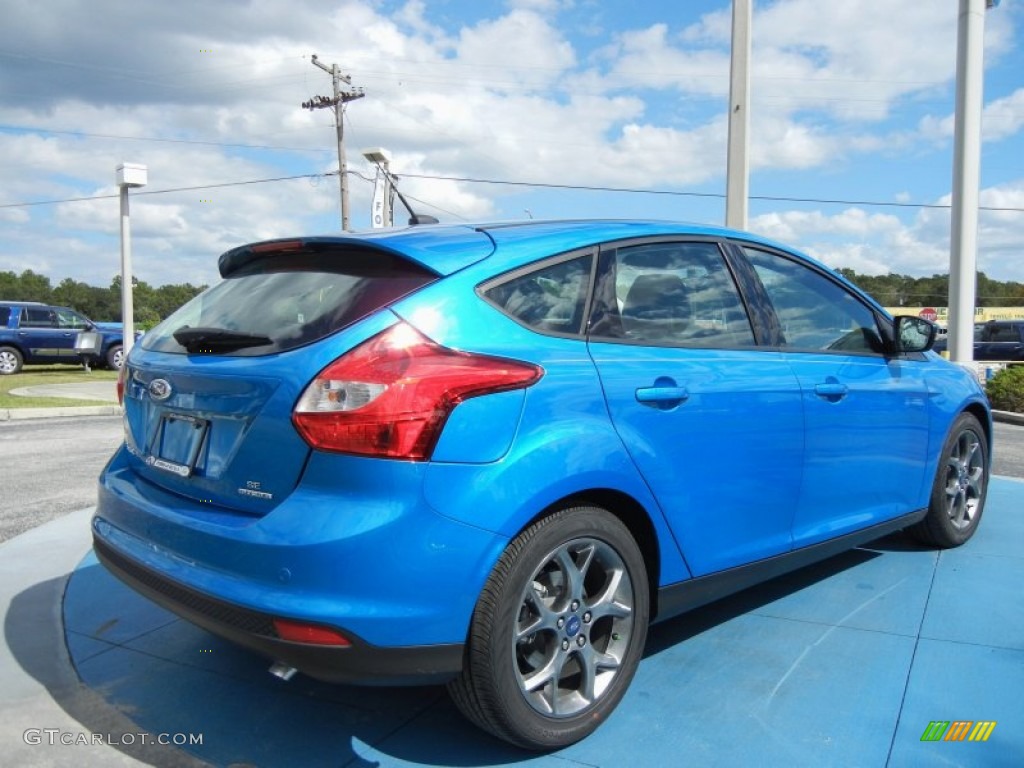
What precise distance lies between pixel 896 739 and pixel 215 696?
2314 millimetres

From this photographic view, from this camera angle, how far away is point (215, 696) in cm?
303

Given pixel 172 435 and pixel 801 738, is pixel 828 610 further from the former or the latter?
pixel 172 435

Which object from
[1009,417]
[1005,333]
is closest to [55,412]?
[1009,417]

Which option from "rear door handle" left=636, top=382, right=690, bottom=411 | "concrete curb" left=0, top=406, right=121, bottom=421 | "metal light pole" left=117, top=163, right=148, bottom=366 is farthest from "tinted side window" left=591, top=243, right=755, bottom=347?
"metal light pole" left=117, top=163, right=148, bottom=366

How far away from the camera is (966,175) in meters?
12.4

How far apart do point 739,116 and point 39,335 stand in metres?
19.2

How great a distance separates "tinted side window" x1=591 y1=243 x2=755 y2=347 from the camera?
2.87 meters

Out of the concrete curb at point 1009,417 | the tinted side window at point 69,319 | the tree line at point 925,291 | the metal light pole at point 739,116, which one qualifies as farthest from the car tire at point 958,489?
the tree line at point 925,291

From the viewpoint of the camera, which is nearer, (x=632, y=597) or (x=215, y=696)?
(x=632, y=597)

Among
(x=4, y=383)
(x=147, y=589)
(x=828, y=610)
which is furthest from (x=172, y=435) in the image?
(x=4, y=383)

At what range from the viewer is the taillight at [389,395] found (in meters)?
2.21

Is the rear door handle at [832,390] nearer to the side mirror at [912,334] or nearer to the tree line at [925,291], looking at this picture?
the side mirror at [912,334]

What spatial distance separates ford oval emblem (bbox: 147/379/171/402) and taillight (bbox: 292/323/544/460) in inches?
27.3

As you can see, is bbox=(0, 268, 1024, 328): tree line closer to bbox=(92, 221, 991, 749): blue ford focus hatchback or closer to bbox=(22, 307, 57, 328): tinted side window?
bbox=(22, 307, 57, 328): tinted side window
